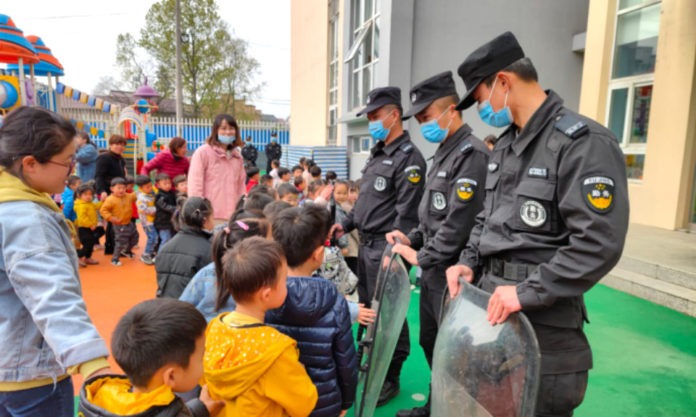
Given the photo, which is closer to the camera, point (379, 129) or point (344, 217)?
point (379, 129)

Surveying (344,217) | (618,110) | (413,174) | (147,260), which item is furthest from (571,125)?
(618,110)

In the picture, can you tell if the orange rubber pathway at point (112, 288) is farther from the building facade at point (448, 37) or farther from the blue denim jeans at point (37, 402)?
the building facade at point (448, 37)

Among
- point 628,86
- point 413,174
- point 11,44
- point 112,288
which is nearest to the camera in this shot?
point 413,174

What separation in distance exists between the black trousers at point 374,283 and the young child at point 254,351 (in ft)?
4.23

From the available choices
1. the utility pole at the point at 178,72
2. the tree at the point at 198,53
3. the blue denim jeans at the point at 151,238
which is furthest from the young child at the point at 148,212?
the tree at the point at 198,53

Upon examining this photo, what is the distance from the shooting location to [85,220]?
224 inches

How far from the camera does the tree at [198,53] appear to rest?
2606 centimetres

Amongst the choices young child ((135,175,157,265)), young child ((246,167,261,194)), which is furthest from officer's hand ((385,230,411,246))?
young child ((246,167,261,194))

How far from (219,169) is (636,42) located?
655 cm

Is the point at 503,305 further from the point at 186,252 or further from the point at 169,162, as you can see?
the point at 169,162

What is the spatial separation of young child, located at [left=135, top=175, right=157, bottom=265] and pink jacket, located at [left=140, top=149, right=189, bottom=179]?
0.32 metres

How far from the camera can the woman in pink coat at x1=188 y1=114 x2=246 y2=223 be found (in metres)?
3.62

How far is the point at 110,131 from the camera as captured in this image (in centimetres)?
1716

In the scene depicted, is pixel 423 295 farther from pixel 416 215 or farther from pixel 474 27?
pixel 474 27
